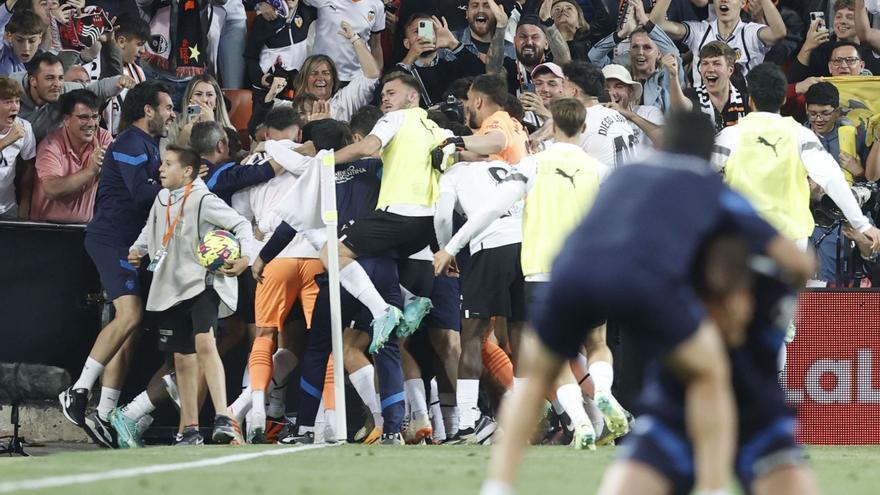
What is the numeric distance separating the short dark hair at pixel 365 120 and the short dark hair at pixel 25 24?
323cm

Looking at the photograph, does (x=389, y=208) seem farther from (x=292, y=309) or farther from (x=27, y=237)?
(x=27, y=237)

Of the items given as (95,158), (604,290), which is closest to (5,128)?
(95,158)

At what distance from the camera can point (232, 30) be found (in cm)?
1523

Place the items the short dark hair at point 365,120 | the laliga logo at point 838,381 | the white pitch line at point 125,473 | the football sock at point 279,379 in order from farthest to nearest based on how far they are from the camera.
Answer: the football sock at point 279,379
the short dark hair at point 365,120
the laliga logo at point 838,381
the white pitch line at point 125,473

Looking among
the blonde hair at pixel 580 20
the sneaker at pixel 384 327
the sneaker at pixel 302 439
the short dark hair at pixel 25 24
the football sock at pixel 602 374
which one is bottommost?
the sneaker at pixel 302 439

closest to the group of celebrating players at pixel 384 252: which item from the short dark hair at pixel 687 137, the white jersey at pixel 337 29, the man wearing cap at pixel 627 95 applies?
the man wearing cap at pixel 627 95

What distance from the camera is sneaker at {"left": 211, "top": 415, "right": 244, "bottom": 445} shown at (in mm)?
11148

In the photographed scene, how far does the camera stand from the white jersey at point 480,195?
11.5m

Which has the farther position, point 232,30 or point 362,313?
point 232,30

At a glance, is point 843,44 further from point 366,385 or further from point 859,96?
point 366,385

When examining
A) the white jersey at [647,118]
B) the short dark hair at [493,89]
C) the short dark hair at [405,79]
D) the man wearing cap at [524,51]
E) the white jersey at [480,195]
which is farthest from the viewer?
the man wearing cap at [524,51]

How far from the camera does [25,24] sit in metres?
13.4

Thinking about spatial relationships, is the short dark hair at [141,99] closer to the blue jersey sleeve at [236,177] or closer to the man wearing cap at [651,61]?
the blue jersey sleeve at [236,177]

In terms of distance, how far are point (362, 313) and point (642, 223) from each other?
24.0 feet
